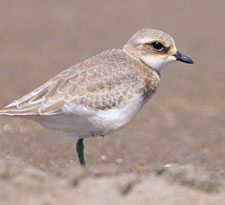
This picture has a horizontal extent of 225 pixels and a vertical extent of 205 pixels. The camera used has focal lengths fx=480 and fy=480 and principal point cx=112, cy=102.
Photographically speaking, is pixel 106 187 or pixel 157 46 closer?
pixel 106 187

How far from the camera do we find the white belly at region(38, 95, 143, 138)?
3.82m

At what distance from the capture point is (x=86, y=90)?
12.9ft

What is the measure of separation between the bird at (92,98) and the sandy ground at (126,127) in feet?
1.58

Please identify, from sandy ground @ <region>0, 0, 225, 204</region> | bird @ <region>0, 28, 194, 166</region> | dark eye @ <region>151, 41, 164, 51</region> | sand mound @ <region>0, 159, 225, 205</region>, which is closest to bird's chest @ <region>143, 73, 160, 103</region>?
bird @ <region>0, 28, 194, 166</region>

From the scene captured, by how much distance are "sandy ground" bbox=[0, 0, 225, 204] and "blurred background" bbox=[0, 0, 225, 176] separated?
2 cm

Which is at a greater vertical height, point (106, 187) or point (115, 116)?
point (106, 187)

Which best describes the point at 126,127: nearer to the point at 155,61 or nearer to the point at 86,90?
the point at 155,61

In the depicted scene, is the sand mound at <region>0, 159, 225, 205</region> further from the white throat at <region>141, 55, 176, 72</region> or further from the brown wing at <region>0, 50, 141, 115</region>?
the white throat at <region>141, 55, 176, 72</region>

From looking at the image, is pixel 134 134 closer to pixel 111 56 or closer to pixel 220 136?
pixel 220 136

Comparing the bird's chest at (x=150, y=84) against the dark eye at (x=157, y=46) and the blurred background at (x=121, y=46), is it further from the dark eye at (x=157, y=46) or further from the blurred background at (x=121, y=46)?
the blurred background at (x=121, y=46)

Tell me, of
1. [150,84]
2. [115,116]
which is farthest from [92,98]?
[150,84]

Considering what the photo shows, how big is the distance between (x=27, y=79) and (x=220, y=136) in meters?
3.12

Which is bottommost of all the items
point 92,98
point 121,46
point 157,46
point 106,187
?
point 121,46

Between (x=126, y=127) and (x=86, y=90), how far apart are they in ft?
8.38
